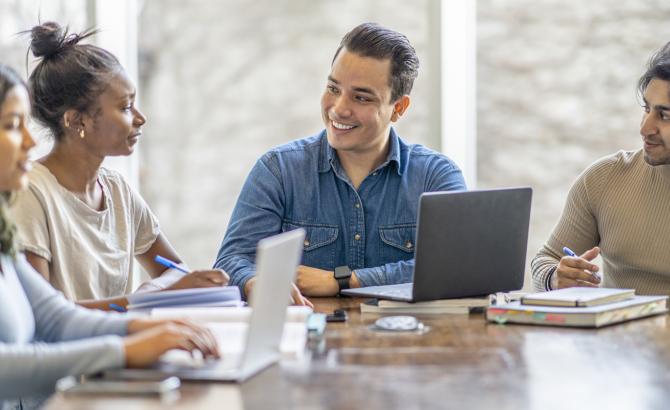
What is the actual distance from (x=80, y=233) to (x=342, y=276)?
25.2 inches

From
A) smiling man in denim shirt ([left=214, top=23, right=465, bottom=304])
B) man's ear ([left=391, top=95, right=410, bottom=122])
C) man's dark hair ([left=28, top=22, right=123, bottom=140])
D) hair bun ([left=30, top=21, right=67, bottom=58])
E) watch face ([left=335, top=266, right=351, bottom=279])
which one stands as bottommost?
watch face ([left=335, top=266, right=351, bottom=279])

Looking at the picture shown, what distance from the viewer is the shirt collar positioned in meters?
2.69

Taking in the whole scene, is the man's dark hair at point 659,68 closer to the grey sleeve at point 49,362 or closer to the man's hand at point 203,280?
the man's hand at point 203,280

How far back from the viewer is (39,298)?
1709 millimetres

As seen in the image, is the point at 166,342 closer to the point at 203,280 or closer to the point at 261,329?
the point at 261,329

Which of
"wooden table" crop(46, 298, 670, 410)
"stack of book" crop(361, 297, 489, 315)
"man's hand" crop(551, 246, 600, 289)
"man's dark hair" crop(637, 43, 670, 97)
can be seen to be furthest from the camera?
"man's dark hair" crop(637, 43, 670, 97)

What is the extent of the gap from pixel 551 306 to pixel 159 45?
6.94ft

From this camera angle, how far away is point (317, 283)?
2354 mm

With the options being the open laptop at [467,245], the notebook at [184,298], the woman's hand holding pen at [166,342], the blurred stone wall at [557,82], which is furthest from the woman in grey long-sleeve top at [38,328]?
the blurred stone wall at [557,82]

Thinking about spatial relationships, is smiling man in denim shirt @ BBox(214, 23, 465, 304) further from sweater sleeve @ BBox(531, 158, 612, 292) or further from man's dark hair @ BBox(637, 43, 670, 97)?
man's dark hair @ BBox(637, 43, 670, 97)

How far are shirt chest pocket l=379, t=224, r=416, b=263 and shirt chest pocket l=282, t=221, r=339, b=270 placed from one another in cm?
13

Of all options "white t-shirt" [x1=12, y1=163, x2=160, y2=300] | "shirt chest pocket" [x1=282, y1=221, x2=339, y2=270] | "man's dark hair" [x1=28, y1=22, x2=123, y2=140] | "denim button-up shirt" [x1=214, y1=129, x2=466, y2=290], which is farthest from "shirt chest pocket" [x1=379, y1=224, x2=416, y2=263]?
"man's dark hair" [x1=28, y1=22, x2=123, y2=140]

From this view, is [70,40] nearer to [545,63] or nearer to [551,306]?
[551,306]

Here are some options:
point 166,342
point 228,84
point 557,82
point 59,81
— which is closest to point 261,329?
point 166,342
